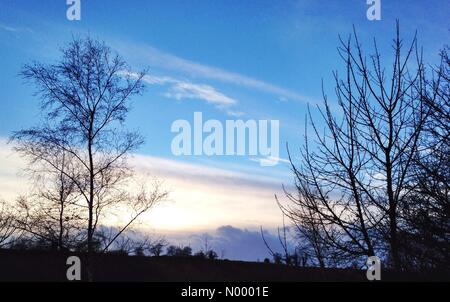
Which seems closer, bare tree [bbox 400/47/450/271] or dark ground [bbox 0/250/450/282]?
bare tree [bbox 400/47/450/271]

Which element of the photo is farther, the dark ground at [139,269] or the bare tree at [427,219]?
the dark ground at [139,269]

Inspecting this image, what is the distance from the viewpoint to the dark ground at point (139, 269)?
14438mm

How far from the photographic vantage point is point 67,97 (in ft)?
55.3

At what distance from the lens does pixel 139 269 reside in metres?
16.2

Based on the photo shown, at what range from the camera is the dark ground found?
14438 mm

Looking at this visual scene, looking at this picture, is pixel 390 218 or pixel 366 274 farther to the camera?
pixel 366 274

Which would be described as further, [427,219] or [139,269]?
[139,269]

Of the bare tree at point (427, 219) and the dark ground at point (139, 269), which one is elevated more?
the bare tree at point (427, 219)

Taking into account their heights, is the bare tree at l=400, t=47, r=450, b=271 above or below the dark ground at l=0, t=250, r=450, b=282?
above
